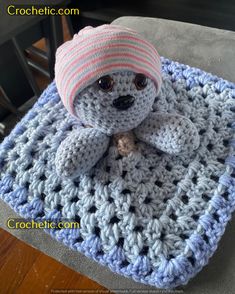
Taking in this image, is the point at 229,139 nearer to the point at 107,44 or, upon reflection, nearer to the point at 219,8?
the point at 107,44

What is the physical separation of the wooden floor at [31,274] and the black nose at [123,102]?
0.54 metres

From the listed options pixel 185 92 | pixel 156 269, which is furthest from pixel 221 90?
pixel 156 269

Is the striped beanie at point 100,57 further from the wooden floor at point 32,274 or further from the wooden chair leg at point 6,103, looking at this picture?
the wooden chair leg at point 6,103

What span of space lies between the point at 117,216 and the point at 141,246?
6cm

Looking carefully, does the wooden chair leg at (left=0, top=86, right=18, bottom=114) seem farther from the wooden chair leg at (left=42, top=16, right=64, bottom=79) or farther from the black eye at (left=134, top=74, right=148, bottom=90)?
the black eye at (left=134, top=74, right=148, bottom=90)

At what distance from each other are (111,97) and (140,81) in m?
0.05

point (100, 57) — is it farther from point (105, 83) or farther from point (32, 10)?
point (32, 10)

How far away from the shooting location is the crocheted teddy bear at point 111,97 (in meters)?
0.46

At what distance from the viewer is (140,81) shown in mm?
477

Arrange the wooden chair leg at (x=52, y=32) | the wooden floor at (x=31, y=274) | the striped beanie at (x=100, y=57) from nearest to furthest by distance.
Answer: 1. the striped beanie at (x=100, y=57)
2. the wooden floor at (x=31, y=274)
3. the wooden chair leg at (x=52, y=32)

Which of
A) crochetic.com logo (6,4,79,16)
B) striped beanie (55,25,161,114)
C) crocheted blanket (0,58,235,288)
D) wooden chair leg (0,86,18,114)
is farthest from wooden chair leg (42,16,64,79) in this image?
striped beanie (55,25,161,114)

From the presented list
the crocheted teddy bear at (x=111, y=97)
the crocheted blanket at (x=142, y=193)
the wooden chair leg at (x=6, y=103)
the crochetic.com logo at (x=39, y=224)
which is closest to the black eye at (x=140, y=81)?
the crocheted teddy bear at (x=111, y=97)

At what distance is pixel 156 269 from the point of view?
18.8 inches

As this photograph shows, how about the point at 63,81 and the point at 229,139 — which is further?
the point at 229,139
